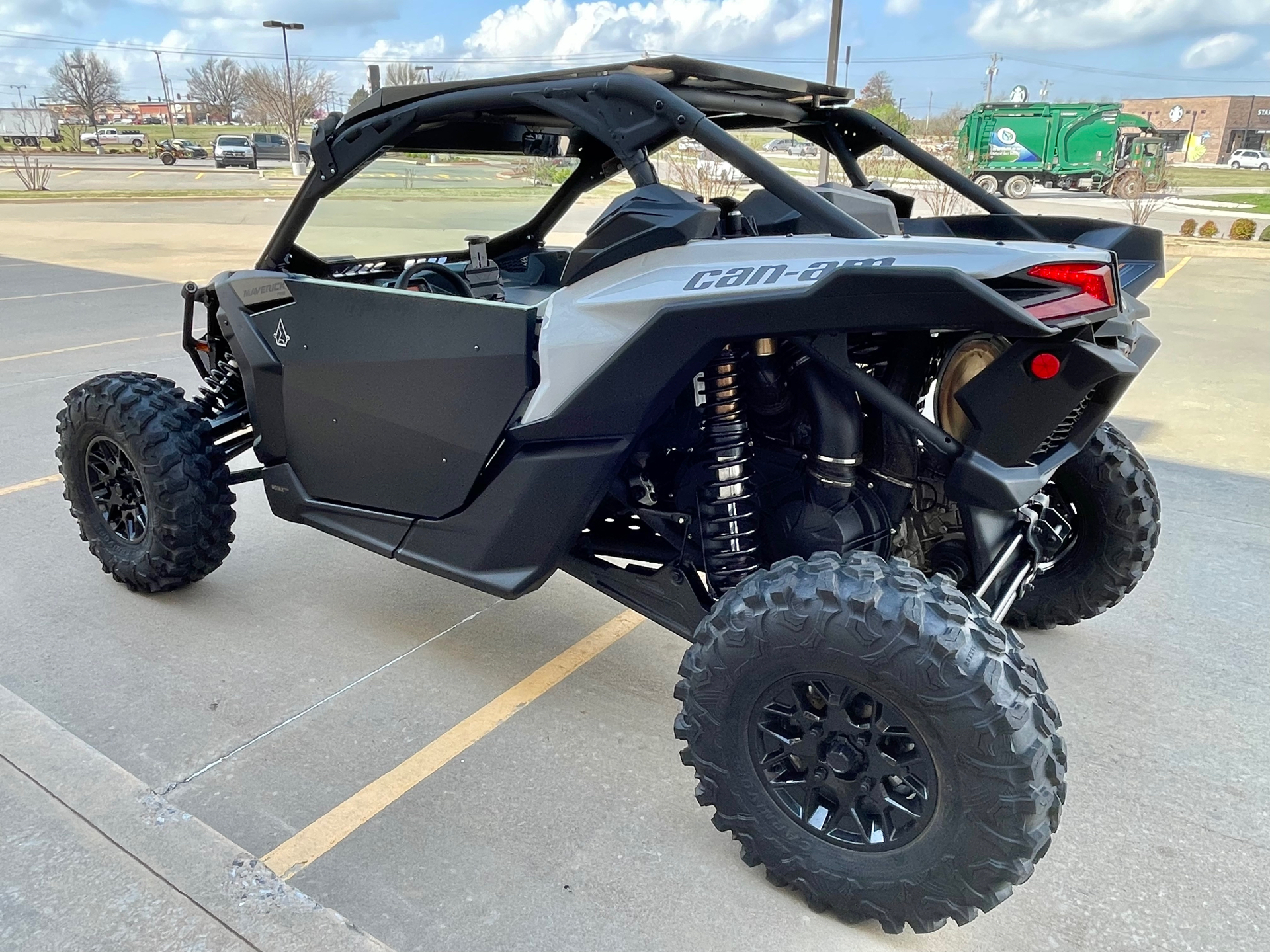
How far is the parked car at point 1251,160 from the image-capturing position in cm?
6134

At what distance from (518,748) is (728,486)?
3.33ft

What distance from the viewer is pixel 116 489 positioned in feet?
12.3

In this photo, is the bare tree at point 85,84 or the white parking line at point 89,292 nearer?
the white parking line at point 89,292

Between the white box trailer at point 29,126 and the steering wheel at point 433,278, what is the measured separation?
67400 millimetres

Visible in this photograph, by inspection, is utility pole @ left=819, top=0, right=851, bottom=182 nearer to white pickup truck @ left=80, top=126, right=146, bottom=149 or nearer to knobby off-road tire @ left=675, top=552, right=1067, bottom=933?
knobby off-road tire @ left=675, top=552, right=1067, bottom=933

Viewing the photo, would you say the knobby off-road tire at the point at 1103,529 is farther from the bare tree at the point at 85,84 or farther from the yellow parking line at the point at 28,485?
the bare tree at the point at 85,84

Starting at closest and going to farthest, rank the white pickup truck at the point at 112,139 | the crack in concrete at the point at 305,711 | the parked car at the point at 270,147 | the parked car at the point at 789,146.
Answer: the crack in concrete at the point at 305,711 < the parked car at the point at 789,146 < the parked car at the point at 270,147 < the white pickup truck at the point at 112,139

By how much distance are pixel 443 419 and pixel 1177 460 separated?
467cm

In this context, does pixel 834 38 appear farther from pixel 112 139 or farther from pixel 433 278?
pixel 112 139

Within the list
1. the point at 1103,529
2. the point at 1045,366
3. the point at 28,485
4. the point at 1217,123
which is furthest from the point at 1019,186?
the point at 1217,123

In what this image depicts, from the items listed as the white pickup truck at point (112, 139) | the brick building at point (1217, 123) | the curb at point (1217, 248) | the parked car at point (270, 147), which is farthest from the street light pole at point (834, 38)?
the brick building at point (1217, 123)

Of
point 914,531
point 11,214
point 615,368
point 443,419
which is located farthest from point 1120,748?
point 11,214

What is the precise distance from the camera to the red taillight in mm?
2010

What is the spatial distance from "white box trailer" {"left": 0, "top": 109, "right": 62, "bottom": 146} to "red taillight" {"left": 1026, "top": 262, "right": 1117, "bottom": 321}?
69407 millimetres
